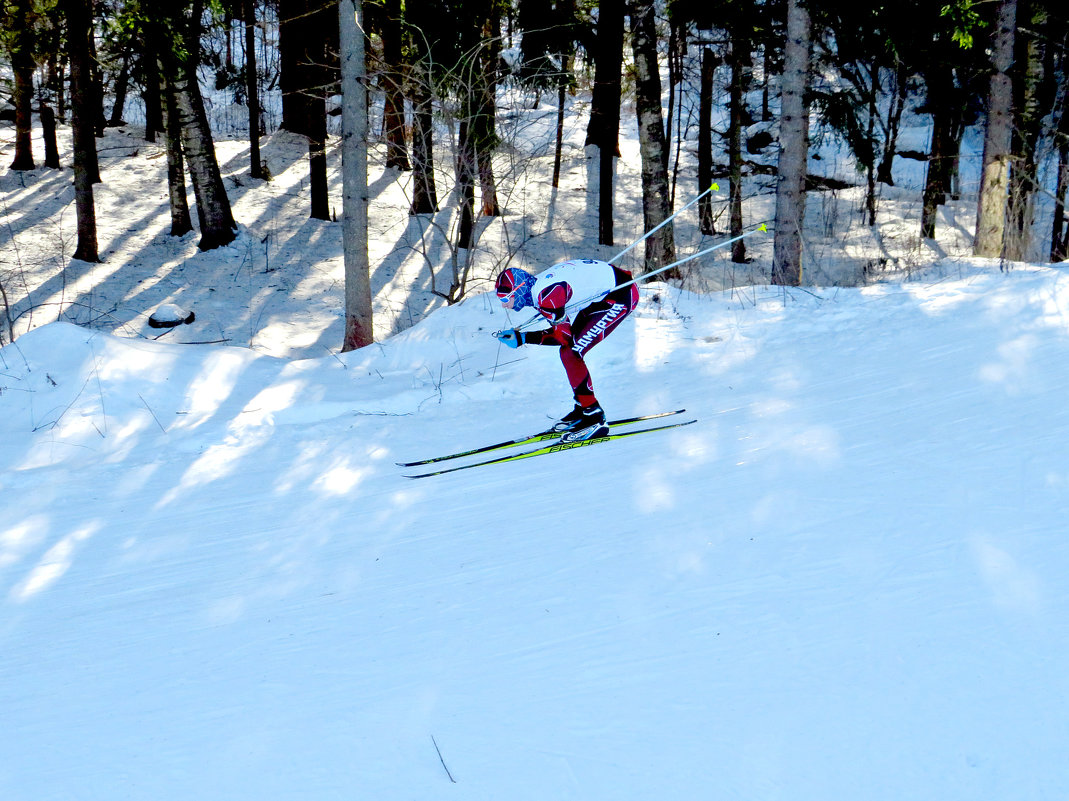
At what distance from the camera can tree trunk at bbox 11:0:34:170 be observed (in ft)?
53.5

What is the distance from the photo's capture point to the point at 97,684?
360 centimetres

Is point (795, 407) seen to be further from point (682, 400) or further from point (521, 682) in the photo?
point (521, 682)

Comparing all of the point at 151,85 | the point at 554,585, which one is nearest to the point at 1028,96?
the point at 554,585

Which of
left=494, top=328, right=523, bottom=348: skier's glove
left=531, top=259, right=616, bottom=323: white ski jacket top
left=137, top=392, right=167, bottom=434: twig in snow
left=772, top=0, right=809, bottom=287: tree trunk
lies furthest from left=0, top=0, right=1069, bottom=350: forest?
left=137, top=392, right=167, bottom=434: twig in snow

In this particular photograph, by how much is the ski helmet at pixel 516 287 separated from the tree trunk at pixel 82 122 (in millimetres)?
11591

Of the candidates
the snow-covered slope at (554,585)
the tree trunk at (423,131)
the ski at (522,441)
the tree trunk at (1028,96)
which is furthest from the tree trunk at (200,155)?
the tree trunk at (1028,96)

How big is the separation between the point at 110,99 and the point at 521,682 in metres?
35.4

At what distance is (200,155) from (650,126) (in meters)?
8.20

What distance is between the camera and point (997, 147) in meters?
11.3

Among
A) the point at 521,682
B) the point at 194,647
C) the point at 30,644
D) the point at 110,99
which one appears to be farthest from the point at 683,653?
the point at 110,99

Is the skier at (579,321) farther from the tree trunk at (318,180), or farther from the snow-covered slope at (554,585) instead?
the tree trunk at (318,180)

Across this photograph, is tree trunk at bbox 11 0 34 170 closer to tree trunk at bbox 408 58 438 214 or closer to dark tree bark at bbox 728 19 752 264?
tree trunk at bbox 408 58 438 214

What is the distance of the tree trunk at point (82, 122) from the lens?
46.8 feet

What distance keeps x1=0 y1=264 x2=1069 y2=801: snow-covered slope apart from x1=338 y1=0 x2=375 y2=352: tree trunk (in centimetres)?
284
